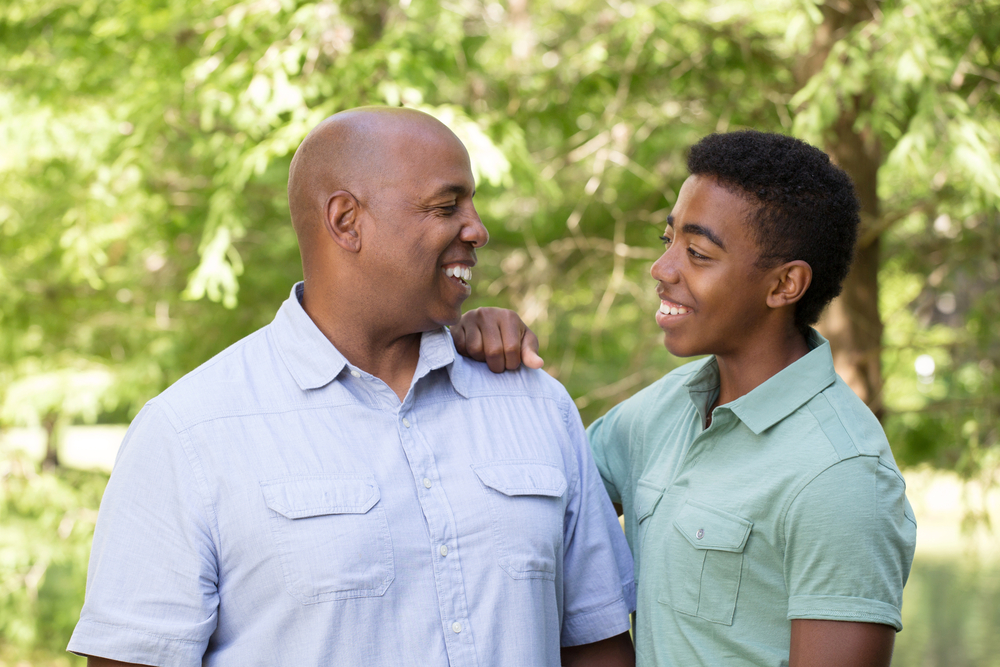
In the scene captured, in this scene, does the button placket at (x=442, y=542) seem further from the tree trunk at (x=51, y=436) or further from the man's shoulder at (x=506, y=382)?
the tree trunk at (x=51, y=436)

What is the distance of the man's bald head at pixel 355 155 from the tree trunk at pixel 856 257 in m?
3.17

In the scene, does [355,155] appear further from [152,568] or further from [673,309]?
[152,568]

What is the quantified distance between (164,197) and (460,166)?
4508mm

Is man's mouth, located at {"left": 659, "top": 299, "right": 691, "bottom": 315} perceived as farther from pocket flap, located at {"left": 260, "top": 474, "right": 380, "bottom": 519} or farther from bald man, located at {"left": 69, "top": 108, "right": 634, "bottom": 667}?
pocket flap, located at {"left": 260, "top": 474, "right": 380, "bottom": 519}

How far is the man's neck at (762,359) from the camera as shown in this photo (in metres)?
1.93

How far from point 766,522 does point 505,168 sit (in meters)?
2.66

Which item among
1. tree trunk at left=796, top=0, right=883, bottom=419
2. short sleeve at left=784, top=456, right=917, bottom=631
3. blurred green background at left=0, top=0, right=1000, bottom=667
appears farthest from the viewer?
tree trunk at left=796, top=0, right=883, bottom=419

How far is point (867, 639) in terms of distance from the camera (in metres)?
1.59

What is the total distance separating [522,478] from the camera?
1.87 metres

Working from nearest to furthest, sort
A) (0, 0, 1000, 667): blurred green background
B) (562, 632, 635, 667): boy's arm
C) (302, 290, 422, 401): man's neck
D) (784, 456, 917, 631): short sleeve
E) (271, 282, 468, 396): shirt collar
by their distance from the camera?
(784, 456, 917, 631): short sleeve
(271, 282, 468, 396): shirt collar
(302, 290, 422, 401): man's neck
(562, 632, 635, 667): boy's arm
(0, 0, 1000, 667): blurred green background

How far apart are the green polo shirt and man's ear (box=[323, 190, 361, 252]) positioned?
81 centimetres

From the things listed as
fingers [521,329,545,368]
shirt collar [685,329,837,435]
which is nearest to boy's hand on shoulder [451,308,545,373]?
fingers [521,329,545,368]

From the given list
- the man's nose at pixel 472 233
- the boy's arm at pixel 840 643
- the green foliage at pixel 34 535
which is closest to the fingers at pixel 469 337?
the man's nose at pixel 472 233

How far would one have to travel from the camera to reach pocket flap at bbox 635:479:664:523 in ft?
6.48
